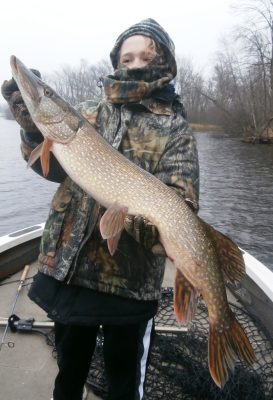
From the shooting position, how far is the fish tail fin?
140 centimetres

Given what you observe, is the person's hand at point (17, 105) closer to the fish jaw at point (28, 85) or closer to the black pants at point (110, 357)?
the fish jaw at point (28, 85)

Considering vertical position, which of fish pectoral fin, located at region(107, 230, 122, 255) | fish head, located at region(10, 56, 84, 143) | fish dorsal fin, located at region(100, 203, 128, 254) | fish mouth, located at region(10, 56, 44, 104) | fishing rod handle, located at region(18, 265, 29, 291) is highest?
fish mouth, located at region(10, 56, 44, 104)

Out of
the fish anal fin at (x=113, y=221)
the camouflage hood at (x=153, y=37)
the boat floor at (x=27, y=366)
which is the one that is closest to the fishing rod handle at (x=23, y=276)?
the boat floor at (x=27, y=366)

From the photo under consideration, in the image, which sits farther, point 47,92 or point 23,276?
point 23,276

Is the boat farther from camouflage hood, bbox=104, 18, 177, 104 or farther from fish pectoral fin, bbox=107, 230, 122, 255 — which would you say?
camouflage hood, bbox=104, 18, 177, 104

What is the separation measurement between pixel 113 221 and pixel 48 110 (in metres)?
0.68

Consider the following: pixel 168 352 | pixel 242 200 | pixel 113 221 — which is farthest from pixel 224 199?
pixel 113 221

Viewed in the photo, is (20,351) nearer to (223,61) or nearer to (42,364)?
(42,364)

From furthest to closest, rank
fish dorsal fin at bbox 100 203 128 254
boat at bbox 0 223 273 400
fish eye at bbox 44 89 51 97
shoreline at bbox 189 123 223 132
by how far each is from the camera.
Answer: shoreline at bbox 189 123 223 132
boat at bbox 0 223 273 400
fish eye at bbox 44 89 51 97
fish dorsal fin at bbox 100 203 128 254

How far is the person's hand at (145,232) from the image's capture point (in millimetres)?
1407

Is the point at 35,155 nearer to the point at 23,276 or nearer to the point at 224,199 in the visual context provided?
the point at 23,276

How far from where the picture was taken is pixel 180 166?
1.56m

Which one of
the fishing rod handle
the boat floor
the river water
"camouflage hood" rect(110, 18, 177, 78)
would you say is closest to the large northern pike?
"camouflage hood" rect(110, 18, 177, 78)

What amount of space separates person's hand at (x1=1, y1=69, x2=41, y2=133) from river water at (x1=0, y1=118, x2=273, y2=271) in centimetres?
488
